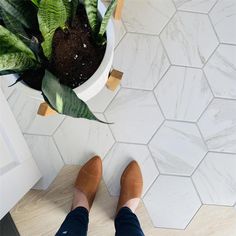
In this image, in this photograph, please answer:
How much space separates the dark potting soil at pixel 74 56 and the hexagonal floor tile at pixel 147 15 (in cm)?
40

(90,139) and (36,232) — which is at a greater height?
(90,139)

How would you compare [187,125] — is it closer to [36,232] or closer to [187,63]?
[187,63]

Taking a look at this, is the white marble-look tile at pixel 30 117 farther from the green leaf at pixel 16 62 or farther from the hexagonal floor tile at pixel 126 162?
the green leaf at pixel 16 62

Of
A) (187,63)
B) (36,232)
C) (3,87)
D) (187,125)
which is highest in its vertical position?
(3,87)

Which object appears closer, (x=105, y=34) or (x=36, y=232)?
(x=105, y=34)

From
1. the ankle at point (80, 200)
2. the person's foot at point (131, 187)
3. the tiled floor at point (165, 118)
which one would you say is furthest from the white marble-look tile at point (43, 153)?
the person's foot at point (131, 187)

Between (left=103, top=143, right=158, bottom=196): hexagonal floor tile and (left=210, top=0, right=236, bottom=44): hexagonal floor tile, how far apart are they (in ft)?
1.50

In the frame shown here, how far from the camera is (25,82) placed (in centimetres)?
79

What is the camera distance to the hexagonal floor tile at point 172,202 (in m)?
1.18

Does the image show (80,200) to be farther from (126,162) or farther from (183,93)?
(183,93)

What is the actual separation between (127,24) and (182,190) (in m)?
0.56

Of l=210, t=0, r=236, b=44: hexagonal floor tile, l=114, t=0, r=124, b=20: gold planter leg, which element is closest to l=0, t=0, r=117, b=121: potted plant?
l=114, t=0, r=124, b=20: gold planter leg

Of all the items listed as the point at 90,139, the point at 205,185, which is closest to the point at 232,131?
the point at 205,185

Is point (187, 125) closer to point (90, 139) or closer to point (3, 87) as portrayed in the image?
point (90, 139)
